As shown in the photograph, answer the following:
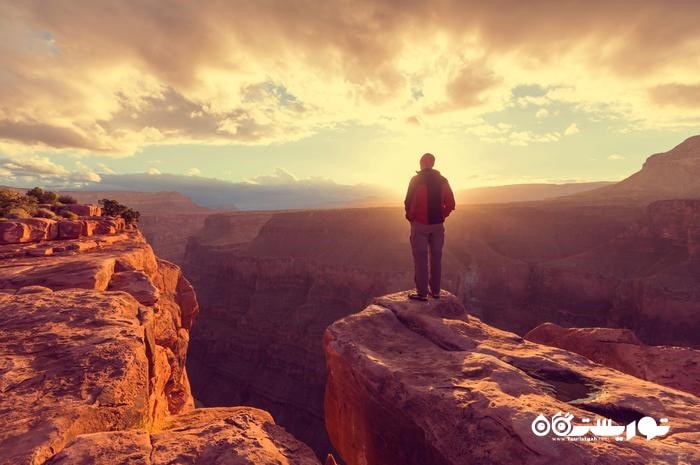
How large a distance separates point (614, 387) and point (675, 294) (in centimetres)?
2806

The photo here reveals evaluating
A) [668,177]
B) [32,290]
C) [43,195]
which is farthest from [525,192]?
[32,290]

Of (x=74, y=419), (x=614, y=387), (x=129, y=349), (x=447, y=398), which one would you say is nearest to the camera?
(x=74, y=419)

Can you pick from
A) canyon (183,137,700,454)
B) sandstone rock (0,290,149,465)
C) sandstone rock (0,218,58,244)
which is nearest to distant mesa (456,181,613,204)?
canyon (183,137,700,454)

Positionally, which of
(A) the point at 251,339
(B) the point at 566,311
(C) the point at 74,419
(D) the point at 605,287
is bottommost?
(A) the point at 251,339

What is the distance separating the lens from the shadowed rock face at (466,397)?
3160 mm

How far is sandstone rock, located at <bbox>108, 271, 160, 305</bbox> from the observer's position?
7.44 metres

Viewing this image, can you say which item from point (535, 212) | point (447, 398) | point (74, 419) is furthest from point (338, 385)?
point (535, 212)

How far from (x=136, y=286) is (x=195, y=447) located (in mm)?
5503

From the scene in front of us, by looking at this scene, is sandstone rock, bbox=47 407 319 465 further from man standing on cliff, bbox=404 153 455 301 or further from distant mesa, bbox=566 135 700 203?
distant mesa, bbox=566 135 700 203

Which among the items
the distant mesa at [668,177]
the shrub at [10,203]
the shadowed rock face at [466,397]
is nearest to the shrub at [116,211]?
the shrub at [10,203]

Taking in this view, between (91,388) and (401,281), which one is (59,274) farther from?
(401,281)

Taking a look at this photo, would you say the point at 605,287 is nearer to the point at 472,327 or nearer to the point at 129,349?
the point at 472,327

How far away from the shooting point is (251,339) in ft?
125

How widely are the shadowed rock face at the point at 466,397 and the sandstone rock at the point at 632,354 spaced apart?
7.76 m
